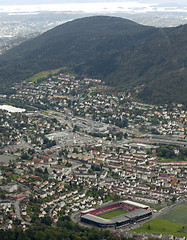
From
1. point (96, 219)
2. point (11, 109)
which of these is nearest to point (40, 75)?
point (11, 109)

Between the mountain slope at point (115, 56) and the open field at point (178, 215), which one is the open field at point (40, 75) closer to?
the mountain slope at point (115, 56)

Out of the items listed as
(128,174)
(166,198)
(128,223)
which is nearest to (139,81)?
(128,174)

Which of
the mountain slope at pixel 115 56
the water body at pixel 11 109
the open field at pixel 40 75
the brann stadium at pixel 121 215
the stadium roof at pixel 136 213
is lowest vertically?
the water body at pixel 11 109

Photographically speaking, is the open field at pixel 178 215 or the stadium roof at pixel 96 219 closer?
the stadium roof at pixel 96 219

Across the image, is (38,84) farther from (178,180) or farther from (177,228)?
(177,228)

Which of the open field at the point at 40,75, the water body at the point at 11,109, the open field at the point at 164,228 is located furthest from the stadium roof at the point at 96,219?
the open field at the point at 40,75

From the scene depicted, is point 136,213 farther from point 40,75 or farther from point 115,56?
point 115,56

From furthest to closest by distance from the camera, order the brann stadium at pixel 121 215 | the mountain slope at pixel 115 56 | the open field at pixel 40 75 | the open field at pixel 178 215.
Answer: the open field at pixel 40 75 → the mountain slope at pixel 115 56 → the open field at pixel 178 215 → the brann stadium at pixel 121 215
